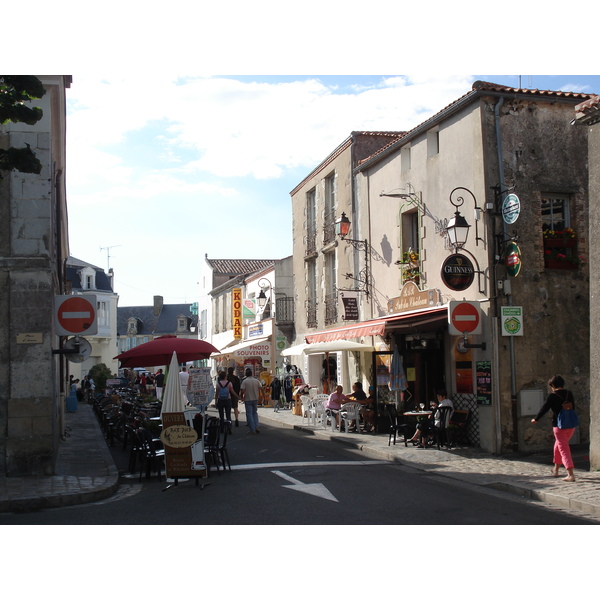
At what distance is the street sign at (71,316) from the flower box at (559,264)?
8.36m

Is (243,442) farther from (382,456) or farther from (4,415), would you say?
(4,415)

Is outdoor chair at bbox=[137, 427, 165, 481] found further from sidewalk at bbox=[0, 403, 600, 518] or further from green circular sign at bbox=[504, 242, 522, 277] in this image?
green circular sign at bbox=[504, 242, 522, 277]

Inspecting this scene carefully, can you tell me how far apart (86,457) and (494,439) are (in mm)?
7548

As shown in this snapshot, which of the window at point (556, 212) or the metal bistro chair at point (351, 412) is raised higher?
the window at point (556, 212)

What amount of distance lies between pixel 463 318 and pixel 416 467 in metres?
2.91

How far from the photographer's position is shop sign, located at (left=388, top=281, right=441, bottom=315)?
14755mm

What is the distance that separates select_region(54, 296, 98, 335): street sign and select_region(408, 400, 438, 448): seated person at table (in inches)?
256

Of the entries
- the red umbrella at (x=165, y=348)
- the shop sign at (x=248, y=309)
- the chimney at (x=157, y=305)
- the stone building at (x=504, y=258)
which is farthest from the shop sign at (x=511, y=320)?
the chimney at (x=157, y=305)

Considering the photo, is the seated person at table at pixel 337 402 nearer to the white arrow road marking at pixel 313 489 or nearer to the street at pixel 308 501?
the street at pixel 308 501

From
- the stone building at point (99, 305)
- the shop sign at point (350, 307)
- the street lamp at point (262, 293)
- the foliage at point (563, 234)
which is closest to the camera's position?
the foliage at point (563, 234)

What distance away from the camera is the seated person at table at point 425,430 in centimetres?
1330

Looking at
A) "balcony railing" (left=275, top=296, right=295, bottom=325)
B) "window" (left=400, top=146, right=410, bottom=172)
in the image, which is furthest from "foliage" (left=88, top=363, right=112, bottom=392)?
"window" (left=400, top=146, right=410, bottom=172)

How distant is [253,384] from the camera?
57.8 ft

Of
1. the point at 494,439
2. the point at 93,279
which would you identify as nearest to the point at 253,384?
the point at 494,439
